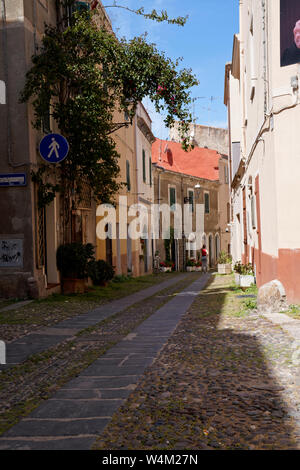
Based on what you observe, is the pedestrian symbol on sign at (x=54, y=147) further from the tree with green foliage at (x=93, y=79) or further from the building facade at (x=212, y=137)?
the building facade at (x=212, y=137)

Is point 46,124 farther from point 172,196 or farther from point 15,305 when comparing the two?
point 172,196

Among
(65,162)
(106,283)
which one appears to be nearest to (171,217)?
(106,283)

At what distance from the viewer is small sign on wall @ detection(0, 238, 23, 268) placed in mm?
11289

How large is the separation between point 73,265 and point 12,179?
2717mm

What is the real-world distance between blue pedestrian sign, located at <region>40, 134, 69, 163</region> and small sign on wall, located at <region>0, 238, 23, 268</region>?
196 centimetres

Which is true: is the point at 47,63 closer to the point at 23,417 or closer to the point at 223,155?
the point at 23,417

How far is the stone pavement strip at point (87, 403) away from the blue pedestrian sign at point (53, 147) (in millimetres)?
5916

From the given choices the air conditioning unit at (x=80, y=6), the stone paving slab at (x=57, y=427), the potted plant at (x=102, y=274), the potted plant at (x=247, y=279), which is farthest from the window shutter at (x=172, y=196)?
the stone paving slab at (x=57, y=427)

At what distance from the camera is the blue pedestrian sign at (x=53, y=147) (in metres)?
11.4

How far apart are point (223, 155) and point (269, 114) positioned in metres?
32.6

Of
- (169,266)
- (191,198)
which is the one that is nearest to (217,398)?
(169,266)

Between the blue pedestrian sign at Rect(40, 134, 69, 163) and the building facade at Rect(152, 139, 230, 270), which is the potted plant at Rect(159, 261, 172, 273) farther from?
the blue pedestrian sign at Rect(40, 134, 69, 163)

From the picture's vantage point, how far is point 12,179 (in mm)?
11141
